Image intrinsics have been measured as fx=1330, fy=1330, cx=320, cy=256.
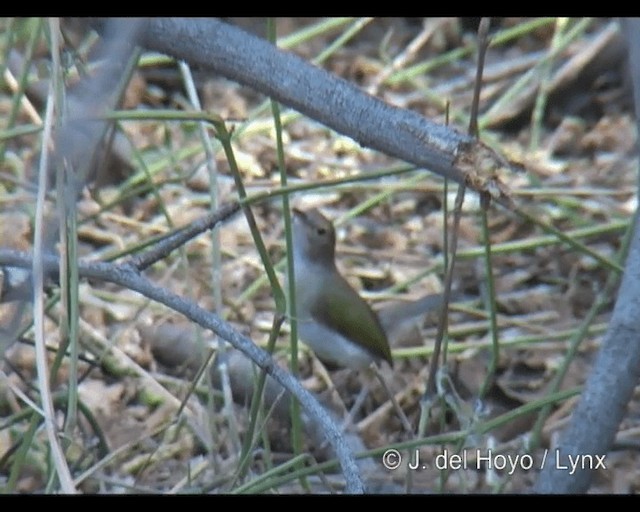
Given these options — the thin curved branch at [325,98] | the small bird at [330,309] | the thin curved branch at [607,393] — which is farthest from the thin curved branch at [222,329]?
the small bird at [330,309]

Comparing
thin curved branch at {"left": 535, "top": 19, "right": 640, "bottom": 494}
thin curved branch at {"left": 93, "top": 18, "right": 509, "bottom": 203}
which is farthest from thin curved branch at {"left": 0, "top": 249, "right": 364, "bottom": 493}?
thin curved branch at {"left": 535, "top": 19, "right": 640, "bottom": 494}

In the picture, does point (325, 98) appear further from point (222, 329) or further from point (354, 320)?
point (354, 320)

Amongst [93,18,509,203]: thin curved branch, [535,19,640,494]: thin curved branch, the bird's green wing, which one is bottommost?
the bird's green wing

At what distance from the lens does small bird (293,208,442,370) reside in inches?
165

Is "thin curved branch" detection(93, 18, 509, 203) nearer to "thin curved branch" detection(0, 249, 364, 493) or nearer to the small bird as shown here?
"thin curved branch" detection(0, 249, 364, 493)

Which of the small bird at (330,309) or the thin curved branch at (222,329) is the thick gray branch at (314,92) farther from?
the small bird at (330,309)

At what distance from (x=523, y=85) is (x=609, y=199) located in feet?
2.56

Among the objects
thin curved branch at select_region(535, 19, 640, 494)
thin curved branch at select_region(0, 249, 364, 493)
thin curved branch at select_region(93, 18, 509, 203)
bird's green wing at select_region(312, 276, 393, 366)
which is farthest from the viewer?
bird's green wing at select_region(312, 276, 393, 366)

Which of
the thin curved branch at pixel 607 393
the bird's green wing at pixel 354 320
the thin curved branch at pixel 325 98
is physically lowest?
the bird's green wing at pixel 354 320

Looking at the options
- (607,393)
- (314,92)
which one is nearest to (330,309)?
(607,393)

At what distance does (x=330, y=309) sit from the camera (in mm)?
4324

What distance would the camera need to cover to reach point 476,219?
17.0 ft

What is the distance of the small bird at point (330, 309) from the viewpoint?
4188mm

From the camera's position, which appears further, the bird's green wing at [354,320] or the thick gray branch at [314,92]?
the bird's green wing at [354,320]
